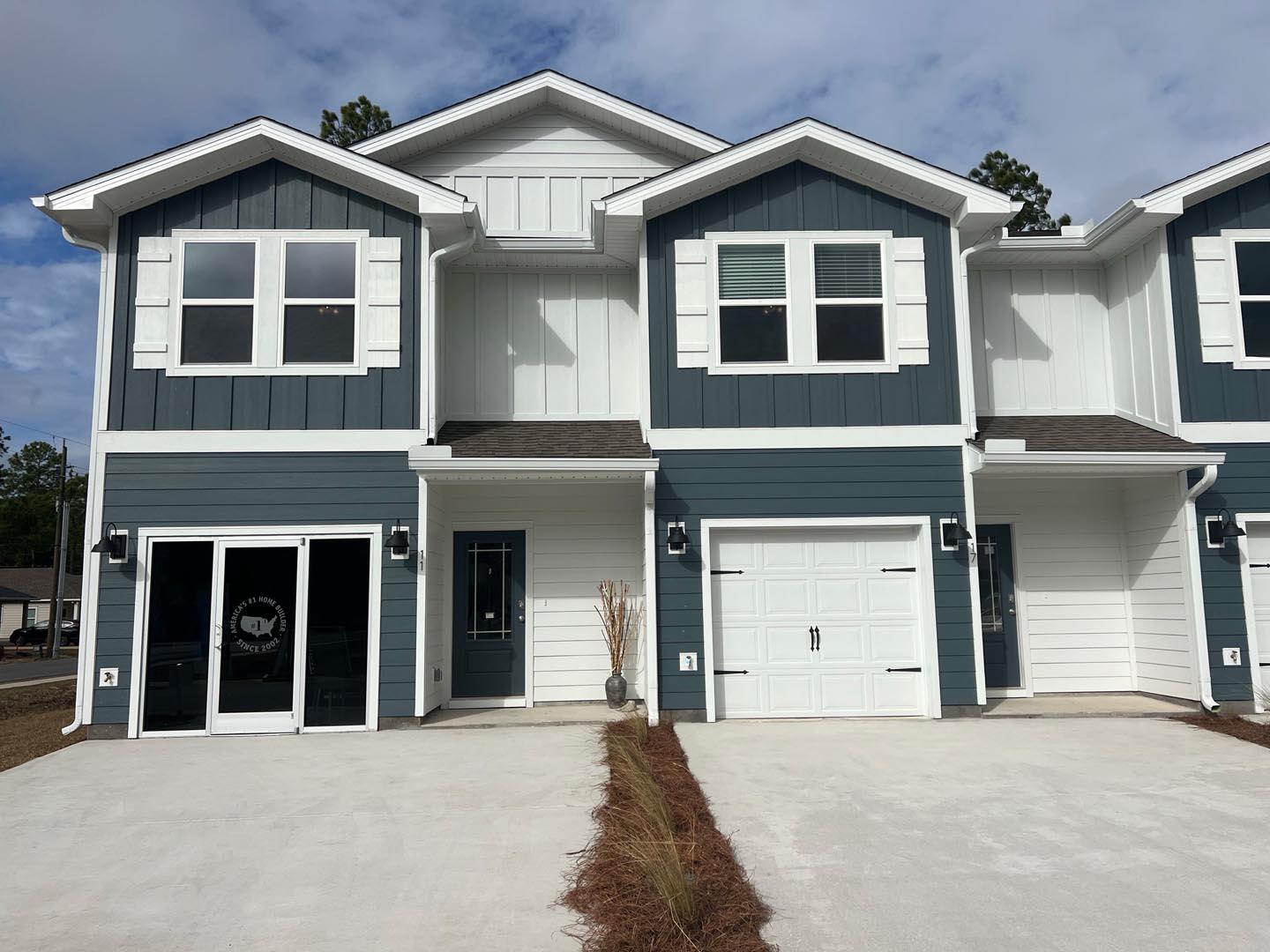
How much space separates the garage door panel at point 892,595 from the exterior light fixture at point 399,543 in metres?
4.40

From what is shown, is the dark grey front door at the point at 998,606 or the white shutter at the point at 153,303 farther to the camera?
the dark grey front door at the point at 998,606

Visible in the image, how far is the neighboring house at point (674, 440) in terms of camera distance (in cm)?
844

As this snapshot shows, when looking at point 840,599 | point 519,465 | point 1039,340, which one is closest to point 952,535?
point 840,599

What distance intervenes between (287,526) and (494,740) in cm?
280

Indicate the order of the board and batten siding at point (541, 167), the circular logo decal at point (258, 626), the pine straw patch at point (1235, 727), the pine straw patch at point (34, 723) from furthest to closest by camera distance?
the board and batten siding at point (541, 167) < the circular logo decal at point (258, 626) < the pine straw patch at point (34, 723) < the pine straw patch at point (1235, 727)

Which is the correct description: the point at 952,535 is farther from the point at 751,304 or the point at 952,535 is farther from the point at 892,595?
the point at 751,304

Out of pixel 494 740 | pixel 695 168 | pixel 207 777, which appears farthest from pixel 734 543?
pixel 207 777

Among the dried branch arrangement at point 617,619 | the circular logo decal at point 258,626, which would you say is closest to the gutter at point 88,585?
the circular logo decal at point 258,626

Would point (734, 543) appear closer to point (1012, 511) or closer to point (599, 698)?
point (599, 698)

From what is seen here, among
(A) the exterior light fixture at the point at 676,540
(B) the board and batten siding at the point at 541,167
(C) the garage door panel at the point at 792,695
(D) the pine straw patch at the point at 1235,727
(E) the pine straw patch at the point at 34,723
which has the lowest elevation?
(E) the pine straw patch at the point at 34,723

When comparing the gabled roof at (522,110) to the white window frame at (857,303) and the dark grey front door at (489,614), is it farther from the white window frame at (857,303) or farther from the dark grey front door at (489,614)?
the dark grey front door at (489,614)

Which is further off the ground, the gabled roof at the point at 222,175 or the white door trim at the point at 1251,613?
the gabled roof at the point at 222,175

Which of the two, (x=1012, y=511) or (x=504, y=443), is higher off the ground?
(x=504, y=443)

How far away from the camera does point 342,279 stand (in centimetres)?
888
